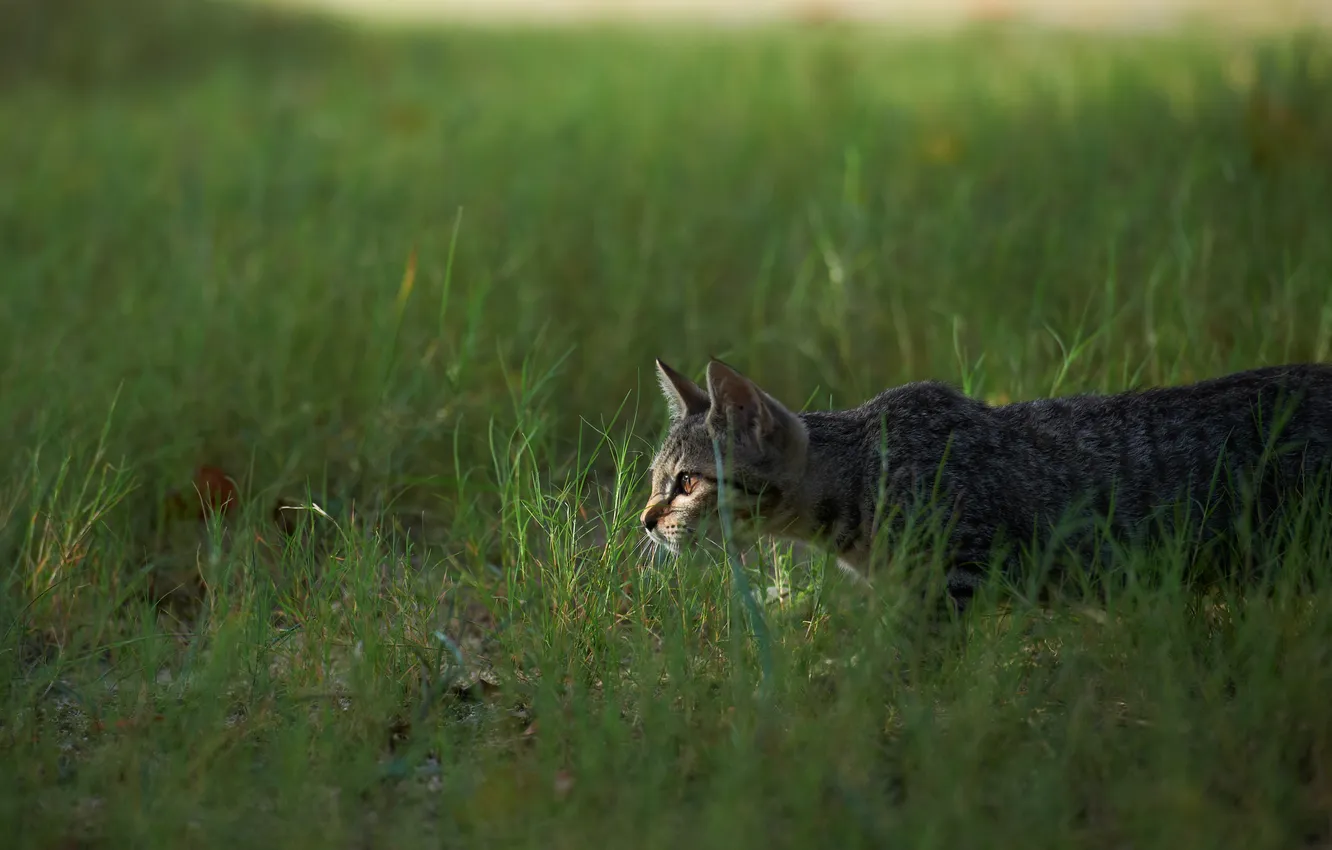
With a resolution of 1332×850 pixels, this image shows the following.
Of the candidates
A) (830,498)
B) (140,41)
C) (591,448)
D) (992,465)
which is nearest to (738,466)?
(830,498)

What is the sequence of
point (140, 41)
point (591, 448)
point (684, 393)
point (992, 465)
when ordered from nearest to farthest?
point (992, 465)
point (684, 393)
point (591, 448)
point (140, 41)

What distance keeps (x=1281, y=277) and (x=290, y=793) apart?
13.2 ft

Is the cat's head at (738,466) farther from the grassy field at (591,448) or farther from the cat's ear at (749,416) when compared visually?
the grassy field at (591,448)

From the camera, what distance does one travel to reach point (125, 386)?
4.65 metres

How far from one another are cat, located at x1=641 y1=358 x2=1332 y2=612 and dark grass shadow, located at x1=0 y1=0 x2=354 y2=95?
28.4 ft

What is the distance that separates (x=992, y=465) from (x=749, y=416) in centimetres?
64

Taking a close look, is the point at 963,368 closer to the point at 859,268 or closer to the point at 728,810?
the point at 859,268

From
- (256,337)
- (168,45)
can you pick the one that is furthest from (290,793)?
(168,45)

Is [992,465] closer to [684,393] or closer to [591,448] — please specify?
[684,393]

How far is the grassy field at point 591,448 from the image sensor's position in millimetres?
2609

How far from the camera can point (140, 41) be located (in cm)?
1133

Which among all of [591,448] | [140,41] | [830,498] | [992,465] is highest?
[140,41]

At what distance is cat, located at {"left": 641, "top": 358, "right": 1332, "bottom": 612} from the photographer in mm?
3219

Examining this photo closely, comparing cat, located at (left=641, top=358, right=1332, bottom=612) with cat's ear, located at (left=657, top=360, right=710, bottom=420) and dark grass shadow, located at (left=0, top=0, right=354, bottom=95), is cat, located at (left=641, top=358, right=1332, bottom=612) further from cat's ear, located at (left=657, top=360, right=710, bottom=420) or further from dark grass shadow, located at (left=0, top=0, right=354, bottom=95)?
dark grass shadow, located at (left=0, top=0, right=354, bottom=95)
